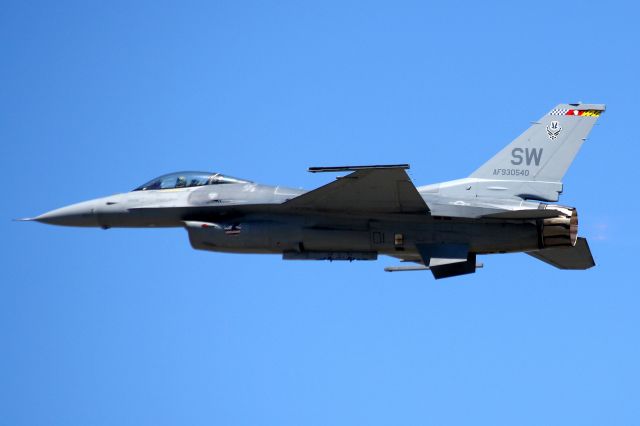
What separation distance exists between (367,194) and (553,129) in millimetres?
4536

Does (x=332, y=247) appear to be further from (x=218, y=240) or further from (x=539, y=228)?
(x=539, y=228)

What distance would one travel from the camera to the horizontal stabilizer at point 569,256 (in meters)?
24.3

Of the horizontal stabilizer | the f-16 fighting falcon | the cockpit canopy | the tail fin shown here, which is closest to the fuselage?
the f-16 fighting falcon

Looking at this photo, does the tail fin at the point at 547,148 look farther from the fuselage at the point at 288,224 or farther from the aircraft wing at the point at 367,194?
the aircraft wing at the point at 367,194

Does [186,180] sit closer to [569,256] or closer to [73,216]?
[73,216]

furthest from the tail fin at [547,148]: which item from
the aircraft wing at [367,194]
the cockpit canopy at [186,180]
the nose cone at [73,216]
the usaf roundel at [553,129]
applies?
the nose cone at [73,216]

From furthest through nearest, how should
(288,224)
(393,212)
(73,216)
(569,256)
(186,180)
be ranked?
(73,216) → (186,180) → (569,256) → (288,224) → (393,212)

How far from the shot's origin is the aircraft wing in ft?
72.2

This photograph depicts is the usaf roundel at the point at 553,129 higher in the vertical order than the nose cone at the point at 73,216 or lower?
higher

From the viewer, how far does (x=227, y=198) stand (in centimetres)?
2430

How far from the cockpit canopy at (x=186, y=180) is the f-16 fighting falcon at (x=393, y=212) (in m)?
0.03

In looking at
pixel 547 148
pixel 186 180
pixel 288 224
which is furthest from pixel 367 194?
pixel 186 180

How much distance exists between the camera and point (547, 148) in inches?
969

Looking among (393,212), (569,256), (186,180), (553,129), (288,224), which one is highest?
(553,129)
